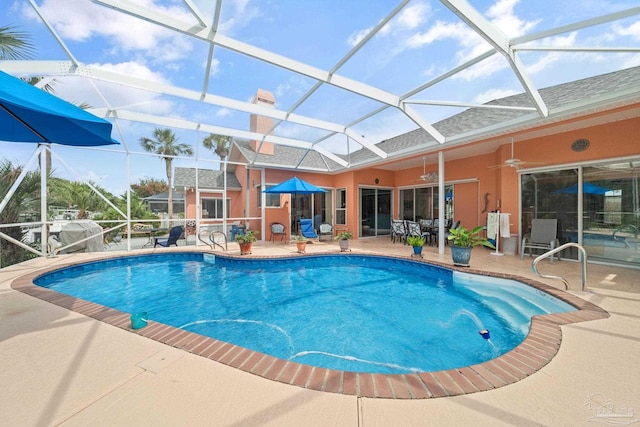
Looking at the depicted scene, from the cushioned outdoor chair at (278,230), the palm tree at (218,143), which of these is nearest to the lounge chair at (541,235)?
the cushioned outdoor chair at (278,230)

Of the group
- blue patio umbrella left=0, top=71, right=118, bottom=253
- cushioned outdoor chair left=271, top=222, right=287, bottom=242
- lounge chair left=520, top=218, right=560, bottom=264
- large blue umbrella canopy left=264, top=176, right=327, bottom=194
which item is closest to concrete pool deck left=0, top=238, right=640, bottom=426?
blue patio umbrella left=0, top=71, right=118, bottom=253

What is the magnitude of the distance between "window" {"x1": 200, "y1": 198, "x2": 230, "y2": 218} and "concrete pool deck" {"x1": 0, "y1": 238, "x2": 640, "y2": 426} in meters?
12.5

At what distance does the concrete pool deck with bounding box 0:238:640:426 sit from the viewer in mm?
1654

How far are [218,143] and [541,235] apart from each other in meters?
26.6

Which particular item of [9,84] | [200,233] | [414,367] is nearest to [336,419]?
[414,367]

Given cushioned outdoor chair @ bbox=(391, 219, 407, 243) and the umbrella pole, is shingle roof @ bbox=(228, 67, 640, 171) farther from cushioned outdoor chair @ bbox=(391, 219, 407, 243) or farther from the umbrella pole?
the umbrella pole

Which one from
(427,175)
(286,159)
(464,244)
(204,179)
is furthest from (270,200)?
(464,244)

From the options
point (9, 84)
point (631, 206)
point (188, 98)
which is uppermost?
point (188, 98)

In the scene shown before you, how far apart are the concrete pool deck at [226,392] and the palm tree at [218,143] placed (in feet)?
83.1

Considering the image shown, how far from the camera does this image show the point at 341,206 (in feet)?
42.5

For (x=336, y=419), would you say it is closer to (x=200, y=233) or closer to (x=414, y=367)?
(x=414, y=367)

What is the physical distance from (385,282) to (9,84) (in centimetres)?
656

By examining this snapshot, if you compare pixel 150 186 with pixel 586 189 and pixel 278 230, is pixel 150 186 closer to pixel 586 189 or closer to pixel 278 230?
pixel 278 230

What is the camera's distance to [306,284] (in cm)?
611
